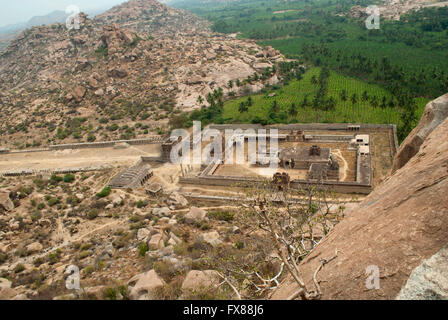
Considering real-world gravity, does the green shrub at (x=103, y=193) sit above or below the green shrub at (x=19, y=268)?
below

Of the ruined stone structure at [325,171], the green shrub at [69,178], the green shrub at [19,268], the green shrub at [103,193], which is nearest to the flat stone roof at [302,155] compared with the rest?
the ruined stone structure at [325,171]

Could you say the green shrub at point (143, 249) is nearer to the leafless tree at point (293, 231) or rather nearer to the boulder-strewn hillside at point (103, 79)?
the leafless tree at point (293, 231)

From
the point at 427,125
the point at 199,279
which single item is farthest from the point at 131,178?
the point at 427,125

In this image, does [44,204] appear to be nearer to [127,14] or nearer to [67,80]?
[67,80]

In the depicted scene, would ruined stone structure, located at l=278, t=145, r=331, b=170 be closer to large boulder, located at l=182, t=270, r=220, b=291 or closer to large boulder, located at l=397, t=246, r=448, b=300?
large boulder, located at l=182, t=270, r=220, b=291

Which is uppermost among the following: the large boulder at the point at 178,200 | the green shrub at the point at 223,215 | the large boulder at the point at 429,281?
the large boulder at the point at 429,281

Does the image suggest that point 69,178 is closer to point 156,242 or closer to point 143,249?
point 156,242

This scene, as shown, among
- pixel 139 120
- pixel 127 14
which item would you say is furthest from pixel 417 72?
pixel 127 14

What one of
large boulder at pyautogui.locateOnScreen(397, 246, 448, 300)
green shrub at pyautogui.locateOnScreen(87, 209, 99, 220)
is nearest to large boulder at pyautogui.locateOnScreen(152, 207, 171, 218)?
green shrub at pyautogui.locateOnScreen(87, 209, 99, 220)
